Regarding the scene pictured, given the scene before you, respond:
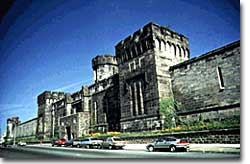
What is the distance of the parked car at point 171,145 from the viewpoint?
15195mm

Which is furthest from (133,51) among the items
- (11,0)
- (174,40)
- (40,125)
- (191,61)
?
(40,125)

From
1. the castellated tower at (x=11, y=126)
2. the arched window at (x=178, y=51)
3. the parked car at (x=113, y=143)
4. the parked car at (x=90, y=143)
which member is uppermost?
the arched window at (x=178, y=51)

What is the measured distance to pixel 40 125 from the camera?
52.8 meters

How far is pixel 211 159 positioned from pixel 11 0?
12841mm

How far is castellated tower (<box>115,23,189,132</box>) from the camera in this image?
23.1m

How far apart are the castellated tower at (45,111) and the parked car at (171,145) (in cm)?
3820

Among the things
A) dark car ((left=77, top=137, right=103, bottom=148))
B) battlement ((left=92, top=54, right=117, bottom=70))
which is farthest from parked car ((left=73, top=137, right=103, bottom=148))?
battlement ((left=92, top=54, right=117, bottom=70))

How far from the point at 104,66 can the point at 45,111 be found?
18.1 meters

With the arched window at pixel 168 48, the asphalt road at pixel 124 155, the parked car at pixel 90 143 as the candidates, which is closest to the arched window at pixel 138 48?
the arched window at pixel 168 48

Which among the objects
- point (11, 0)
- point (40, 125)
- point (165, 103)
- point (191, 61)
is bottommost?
point (40, 125)

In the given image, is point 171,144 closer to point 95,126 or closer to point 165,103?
point 165,103

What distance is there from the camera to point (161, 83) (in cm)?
2320

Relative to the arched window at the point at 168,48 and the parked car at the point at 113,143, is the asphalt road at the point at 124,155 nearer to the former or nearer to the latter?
the parked car at the point at 113,143

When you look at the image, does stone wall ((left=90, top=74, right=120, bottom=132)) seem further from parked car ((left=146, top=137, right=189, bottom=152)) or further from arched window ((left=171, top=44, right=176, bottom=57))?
parked car ((left=146, top=137, right=189, bottom=152))
